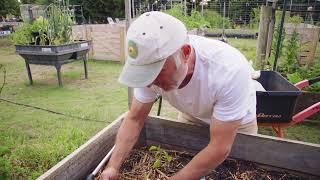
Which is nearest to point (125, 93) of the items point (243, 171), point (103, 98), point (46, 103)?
point (103, 98)

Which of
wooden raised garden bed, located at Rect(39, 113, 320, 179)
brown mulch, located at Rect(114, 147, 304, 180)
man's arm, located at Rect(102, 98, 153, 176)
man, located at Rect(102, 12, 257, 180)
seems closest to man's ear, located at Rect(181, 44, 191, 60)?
man, located at Rect(102, 12, 257, 180)

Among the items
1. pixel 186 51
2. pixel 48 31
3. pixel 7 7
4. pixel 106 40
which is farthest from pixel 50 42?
pixel 7 7

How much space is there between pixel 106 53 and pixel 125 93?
3191mm

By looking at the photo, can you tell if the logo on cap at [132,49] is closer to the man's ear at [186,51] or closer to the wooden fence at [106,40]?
the man's ear at [186,51]

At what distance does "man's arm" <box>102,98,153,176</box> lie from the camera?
153cm

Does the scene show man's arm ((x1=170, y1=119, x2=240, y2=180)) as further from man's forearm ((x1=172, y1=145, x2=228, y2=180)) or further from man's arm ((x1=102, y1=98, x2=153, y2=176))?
man's arm ((x1=102, y1=98, x2=153, y2=176))

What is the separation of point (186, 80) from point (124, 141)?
49 cm

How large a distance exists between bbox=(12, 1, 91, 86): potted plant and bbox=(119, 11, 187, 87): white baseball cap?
14.5 feet

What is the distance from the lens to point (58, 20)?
5723 mm

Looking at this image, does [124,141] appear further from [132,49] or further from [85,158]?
[132,49]

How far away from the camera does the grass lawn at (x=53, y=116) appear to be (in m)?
2.59

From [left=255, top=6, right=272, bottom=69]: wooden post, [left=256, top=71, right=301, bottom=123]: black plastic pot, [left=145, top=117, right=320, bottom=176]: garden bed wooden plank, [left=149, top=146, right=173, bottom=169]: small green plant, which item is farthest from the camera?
[left=255, top=6, right=272, bottom=69]: wooden post

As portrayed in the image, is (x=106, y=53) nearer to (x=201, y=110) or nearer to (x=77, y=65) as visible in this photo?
(x=77, y=65)

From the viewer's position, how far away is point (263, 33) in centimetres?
498
